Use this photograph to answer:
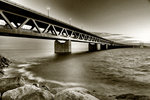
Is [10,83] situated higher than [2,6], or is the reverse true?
[2,6]

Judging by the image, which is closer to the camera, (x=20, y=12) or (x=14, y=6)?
(x=14, y=6)

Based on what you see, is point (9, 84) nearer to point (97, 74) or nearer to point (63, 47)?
point (97, 74)

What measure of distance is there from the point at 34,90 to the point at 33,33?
520 inches

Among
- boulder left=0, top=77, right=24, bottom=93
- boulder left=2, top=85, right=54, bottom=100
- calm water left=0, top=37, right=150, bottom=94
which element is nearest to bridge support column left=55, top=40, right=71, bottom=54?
calm water left=0, top=37, right=150, bottom=94

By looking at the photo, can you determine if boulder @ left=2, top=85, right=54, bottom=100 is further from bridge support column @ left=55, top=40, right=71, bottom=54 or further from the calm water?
bridge support column @ left=55, top=40, right=71, bottom=54

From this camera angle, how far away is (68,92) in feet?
8.86

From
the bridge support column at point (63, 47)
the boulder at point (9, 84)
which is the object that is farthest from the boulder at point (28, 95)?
the bridge support column at point (63, 47)

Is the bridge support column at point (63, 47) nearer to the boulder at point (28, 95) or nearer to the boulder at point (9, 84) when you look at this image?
the boulder at point (9, 84)

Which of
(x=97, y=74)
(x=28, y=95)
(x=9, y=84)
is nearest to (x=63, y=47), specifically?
(x=97, y=74)

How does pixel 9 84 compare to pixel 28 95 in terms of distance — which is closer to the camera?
pixel 28 95

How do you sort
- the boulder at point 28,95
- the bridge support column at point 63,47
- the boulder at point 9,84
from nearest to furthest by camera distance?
the boulder at point 28,95
the boulder at point 9,84
the bridge support column at point 63,47

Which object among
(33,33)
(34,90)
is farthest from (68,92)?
(33,33)

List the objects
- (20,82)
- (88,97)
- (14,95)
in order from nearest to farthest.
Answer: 1. (88,97)
2. (14,95)
3. (20,82)

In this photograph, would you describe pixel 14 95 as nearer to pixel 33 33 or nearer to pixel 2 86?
pixel 2 86
